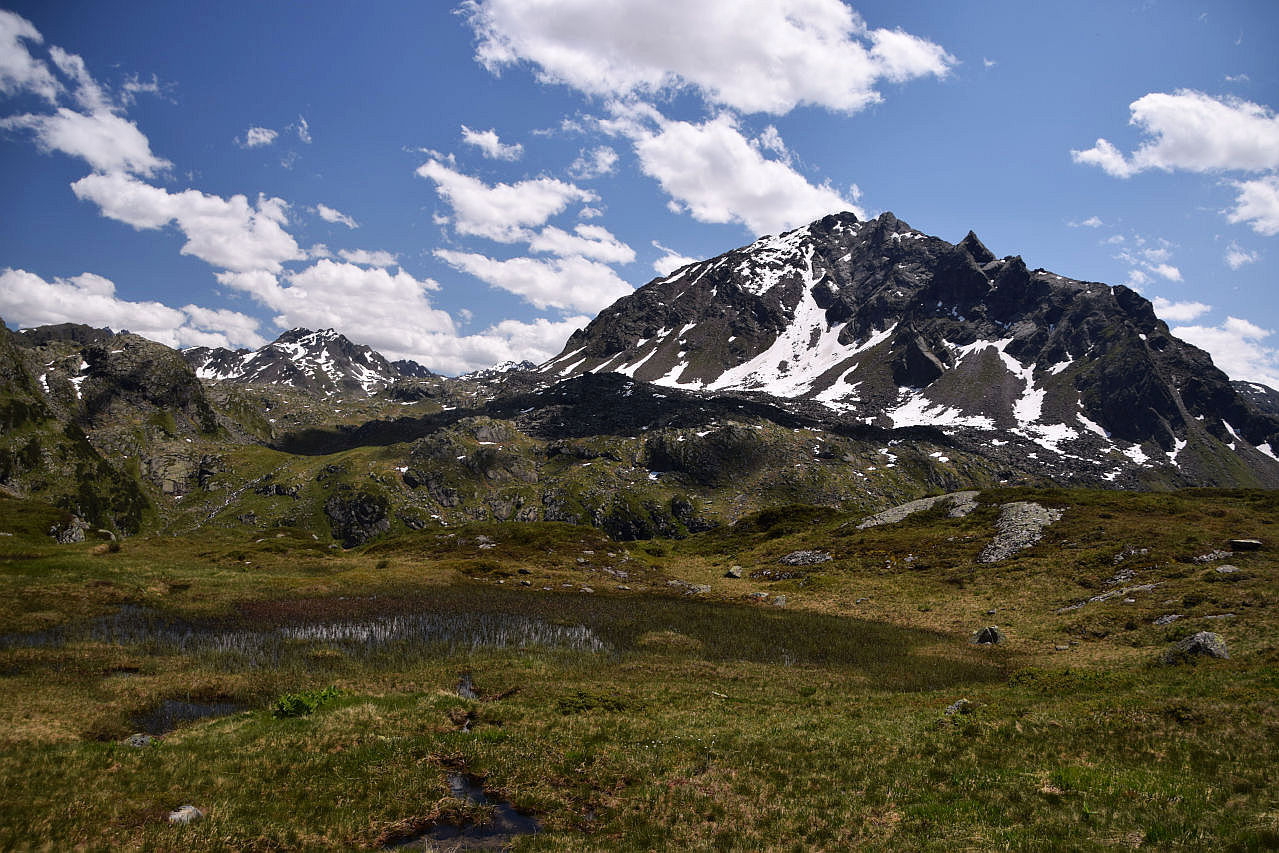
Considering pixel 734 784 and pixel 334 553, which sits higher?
pixel 734 784

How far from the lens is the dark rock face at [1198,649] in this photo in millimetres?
31156

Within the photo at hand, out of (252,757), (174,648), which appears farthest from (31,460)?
(252,757)

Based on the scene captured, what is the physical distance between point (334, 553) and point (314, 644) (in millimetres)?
76493

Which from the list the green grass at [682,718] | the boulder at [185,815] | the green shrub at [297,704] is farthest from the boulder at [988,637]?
the boulder at [185,815]

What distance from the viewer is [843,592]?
71.2 metres

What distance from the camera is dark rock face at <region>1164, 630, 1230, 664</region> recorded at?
31.2 metres

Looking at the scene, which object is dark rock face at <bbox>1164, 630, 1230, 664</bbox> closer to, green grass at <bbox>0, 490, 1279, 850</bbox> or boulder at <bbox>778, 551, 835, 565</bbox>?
green grass at <bbox>0, 490, 1279, 850</bbox>

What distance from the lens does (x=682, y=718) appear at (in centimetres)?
2756

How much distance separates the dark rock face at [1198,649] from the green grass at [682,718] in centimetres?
155

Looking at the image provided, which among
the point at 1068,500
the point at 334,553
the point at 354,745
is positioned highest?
the point at 1068,500

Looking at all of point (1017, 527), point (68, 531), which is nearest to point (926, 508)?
point (1017, 527)

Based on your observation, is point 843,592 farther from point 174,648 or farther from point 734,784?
point 174,648

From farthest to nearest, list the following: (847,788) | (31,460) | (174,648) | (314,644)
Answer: (31,460)
(314,644)
(174,648)
(847,788)

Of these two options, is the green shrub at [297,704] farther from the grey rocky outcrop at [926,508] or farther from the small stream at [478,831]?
the grey rocky outcrop at [926,508]
